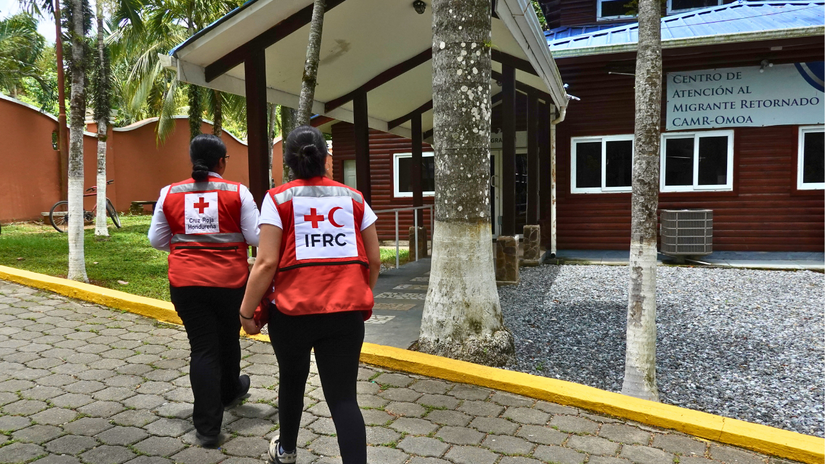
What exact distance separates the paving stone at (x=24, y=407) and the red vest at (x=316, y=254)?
79.4 inches

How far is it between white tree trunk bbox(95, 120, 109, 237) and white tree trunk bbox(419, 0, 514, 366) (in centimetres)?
1040

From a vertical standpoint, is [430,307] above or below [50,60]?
below

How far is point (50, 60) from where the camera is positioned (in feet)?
104

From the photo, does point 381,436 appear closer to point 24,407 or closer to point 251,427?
point 251,427

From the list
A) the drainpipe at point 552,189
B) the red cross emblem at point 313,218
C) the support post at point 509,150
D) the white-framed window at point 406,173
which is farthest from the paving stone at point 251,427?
the white-framed window at point 406,173

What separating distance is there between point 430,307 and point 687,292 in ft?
16.0

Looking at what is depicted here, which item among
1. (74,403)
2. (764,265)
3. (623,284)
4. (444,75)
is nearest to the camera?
(74,403)

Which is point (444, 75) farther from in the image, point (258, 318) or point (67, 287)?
point (67, 287)

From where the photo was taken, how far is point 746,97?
427 inches

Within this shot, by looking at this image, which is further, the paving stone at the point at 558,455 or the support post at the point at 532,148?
the support post at the point at 532,148

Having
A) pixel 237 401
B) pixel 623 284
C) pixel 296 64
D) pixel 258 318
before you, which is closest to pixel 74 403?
pixel 237 401

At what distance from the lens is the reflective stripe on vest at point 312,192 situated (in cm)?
246

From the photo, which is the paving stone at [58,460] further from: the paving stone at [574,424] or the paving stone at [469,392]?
the paving stone at [574,424]

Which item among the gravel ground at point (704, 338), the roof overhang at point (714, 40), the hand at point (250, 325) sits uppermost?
the roof overhang at point (714, 40)
